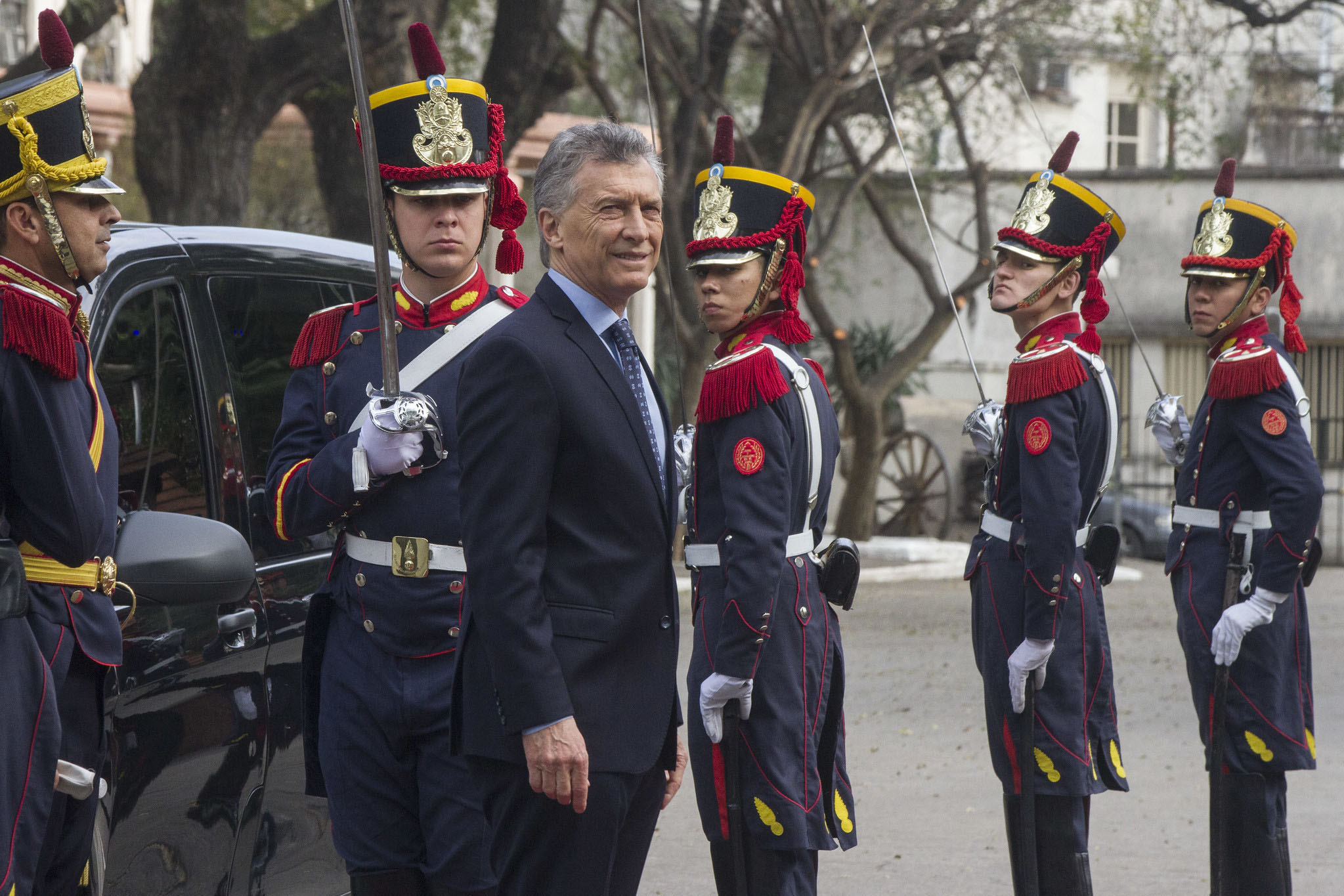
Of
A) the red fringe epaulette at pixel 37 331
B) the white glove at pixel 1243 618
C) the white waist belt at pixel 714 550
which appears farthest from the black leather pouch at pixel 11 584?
the white glove at pixel 1243 618

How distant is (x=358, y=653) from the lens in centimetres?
350

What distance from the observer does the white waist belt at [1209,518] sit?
16.3ft

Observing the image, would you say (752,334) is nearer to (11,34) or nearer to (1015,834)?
(1015,834)

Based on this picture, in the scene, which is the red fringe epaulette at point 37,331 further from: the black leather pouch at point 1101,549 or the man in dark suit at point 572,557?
the black leather pouch at point 1101,549

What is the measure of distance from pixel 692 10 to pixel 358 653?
1364cm

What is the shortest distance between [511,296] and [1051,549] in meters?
1.67

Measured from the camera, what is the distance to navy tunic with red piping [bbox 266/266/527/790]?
344 cm

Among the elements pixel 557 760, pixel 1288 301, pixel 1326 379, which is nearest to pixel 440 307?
pixel 557 760

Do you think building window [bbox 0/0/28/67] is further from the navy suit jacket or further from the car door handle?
the navy suit jacket

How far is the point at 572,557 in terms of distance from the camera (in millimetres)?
2812

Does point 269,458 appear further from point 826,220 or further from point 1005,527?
point 826,220

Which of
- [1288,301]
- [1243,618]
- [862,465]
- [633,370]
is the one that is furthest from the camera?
[862,465]

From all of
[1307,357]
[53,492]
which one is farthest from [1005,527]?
[1307,357]

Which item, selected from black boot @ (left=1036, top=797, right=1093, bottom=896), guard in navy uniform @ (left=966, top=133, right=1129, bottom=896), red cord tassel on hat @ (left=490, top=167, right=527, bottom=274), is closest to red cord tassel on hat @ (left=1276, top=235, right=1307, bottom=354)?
guard in navy uniform @ (left=966, top=133, right=1129, bottom=896)
